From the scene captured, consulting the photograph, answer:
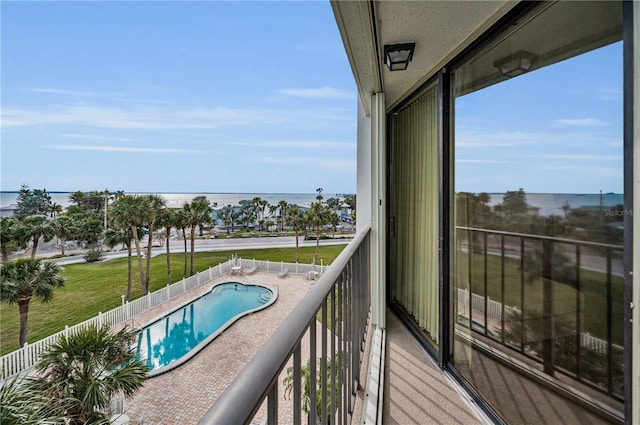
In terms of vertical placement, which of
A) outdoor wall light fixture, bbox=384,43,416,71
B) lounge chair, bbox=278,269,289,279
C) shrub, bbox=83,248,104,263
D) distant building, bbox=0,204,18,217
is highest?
outdoor wall light fixture, bbox=384,43,416,71

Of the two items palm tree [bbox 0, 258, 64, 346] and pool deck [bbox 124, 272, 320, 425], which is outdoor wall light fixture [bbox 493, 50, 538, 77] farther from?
palm tree [bbox 0, 258, 64, 346]

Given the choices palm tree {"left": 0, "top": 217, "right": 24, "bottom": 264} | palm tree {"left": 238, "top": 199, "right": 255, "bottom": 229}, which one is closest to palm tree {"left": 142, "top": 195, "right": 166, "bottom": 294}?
palm tree {"left": 238, "top": 199, "right": 255, "bottom": 229}

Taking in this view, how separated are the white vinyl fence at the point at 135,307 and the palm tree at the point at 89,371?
7cm

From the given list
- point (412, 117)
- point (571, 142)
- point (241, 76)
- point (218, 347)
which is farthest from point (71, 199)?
point (571, 142)

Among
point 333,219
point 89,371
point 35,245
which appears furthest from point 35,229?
point 333,219

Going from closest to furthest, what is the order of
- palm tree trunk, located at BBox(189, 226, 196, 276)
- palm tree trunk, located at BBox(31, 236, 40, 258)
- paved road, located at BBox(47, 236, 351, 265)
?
palm tree trunk, located at BBox(31, 236, 40, 258)
palm tree trunk, located at BBox(189, 226, 196, 276)
paved road, located at BBox(47, 236, 351, 265)

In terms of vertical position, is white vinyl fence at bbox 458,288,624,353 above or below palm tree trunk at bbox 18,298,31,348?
above

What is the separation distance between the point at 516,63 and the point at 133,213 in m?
3.51

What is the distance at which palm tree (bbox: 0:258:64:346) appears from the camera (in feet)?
4.96

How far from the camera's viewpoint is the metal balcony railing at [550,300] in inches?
34.0

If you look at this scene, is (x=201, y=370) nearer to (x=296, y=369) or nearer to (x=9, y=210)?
(x=9, y=210)

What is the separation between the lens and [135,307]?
2.71 m

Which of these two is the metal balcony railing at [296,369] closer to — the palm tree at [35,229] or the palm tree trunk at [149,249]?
the palm tree at [35,229]

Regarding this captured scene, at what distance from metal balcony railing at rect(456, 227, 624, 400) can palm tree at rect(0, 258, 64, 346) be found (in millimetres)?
2110
